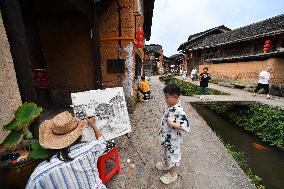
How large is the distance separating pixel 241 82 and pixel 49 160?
18.0 metres

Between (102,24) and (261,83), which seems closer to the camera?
(102,24)

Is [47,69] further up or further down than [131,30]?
further down

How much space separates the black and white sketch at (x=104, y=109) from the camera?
3.84 m

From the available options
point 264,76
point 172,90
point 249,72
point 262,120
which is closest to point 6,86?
point 172,90

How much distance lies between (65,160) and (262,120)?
8502 mm

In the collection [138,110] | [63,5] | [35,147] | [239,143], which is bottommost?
[239,143]

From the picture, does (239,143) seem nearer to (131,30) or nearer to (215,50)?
(131,30)

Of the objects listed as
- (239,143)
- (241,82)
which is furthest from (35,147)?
(241,82)

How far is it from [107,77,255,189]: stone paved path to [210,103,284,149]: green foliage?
10.3 feet

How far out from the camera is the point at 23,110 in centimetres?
277

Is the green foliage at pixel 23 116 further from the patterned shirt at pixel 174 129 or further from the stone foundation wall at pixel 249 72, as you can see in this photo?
the stone foundation wall at pixel 249 72

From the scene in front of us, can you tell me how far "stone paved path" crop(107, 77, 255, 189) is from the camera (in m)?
3.56

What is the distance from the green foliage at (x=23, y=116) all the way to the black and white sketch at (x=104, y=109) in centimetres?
104

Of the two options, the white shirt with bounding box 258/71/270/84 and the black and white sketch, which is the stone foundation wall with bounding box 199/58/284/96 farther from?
the black and white sketch
